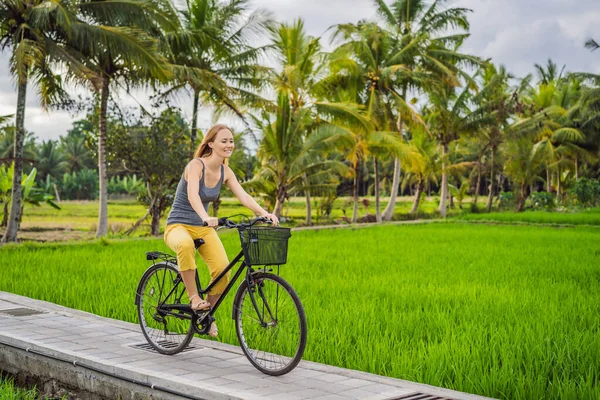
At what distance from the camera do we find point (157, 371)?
13.7 ft

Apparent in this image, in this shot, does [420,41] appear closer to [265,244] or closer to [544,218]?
[544,218]

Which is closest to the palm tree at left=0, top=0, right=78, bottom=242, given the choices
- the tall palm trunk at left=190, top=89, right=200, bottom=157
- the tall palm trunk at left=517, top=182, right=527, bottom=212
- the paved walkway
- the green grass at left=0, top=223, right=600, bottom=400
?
the green grass at left=0, top=223, right=600, bottom=400

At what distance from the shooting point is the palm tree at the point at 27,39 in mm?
13344

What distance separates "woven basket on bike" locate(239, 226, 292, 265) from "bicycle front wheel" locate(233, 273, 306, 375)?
0.41 feet

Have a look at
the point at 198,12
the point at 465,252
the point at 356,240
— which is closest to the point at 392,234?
the point at 356,240

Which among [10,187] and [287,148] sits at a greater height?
[287,148]

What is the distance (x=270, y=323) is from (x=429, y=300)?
10.4 feet

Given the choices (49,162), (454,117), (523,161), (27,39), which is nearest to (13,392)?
(27,39)

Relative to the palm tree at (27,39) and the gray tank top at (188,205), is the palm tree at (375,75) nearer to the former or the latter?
the palm tree at (27,39)

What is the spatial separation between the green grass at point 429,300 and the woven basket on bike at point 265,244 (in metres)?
1.00

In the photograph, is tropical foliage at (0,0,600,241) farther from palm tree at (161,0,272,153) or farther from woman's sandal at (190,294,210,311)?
woman's sandal at (190,294,210,311)

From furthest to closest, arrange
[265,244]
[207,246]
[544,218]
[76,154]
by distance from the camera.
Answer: [76,154] < [544,218] < [207,246] < [265,244]

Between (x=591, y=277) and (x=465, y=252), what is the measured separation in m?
3.48

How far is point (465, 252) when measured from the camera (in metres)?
12.6
